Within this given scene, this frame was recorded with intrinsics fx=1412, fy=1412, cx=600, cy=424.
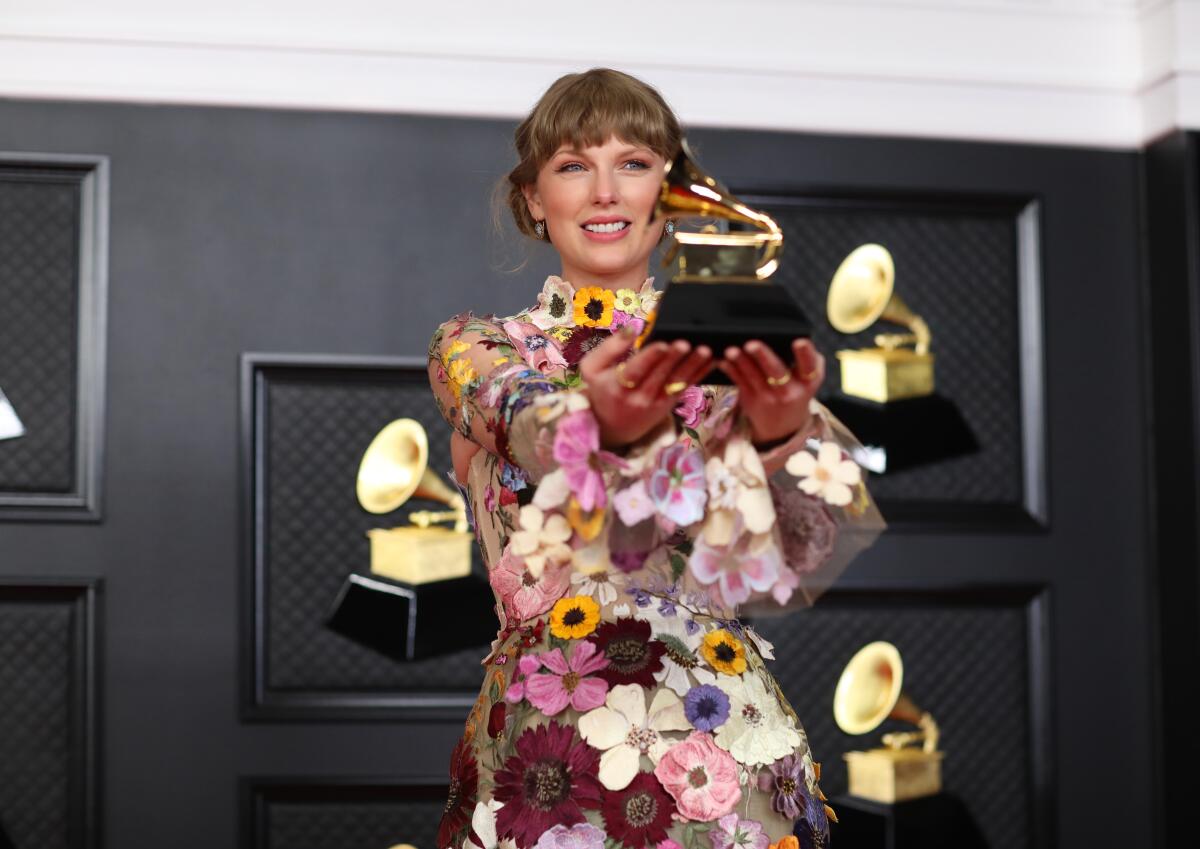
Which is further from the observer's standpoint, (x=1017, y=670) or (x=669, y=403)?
(x=1017, y=670)

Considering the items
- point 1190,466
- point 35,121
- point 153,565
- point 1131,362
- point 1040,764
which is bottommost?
point 1040,764

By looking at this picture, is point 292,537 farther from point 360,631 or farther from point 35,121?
point 35,121

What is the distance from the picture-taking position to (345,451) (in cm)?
212

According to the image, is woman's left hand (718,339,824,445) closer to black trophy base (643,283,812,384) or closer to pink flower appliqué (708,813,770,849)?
black trophy base (643,283,812,384)

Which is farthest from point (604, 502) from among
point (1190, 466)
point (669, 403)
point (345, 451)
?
point (1190, 466)

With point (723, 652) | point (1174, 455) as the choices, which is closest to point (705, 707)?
point (723, 652)

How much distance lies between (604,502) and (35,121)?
148cm

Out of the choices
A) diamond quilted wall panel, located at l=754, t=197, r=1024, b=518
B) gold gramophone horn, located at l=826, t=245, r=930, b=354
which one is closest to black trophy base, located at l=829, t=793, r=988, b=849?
diamond quilted wall panel, located at l=754, t=197, r=1024, b=518

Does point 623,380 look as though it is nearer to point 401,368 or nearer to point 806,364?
point 806,364

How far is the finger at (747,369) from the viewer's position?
93 centimetres

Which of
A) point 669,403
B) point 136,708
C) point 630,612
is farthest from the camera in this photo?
point 136,708

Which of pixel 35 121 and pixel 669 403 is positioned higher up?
pixel 35 121

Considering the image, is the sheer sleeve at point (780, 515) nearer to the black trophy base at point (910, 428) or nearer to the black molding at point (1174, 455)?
the black trophy base at point (910, 428)

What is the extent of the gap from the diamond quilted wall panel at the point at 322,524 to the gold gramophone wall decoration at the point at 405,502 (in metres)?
0.02
